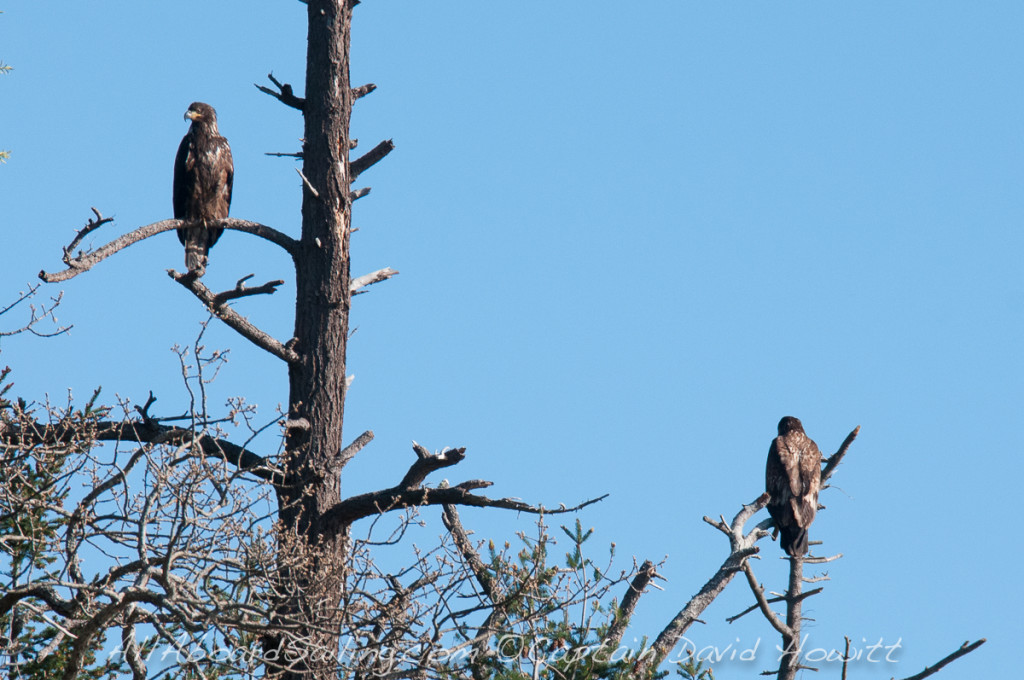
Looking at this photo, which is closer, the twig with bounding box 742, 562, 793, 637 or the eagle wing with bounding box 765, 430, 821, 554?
the twig with bounding box 742, 562, 793, 637

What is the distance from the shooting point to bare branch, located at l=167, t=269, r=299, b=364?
8.40 metres

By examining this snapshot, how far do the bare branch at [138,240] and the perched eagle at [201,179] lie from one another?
Answer: 1490 mm

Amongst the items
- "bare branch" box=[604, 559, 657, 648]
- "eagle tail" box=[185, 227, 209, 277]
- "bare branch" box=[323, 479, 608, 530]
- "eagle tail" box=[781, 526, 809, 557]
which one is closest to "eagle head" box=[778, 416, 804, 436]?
"eagle tail" box=[781, 526, 809, 557]

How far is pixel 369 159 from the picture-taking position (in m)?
9.50

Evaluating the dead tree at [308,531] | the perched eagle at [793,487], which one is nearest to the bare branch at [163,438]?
the dead tree at [308,531]

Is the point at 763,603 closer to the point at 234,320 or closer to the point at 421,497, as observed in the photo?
the point at 421,497

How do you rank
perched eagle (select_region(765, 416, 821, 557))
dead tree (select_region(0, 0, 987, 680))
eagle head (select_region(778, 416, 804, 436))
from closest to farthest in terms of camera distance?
dead tree (select_region(0, 0, 987, 680)) → perched eagle (select_region(765, 416, 821, 557)) → eagle head (select_region(778, 416, 804, 436))

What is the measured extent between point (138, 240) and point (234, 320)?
34.2 inches

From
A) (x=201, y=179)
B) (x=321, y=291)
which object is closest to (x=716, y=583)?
(x=321, y=291)

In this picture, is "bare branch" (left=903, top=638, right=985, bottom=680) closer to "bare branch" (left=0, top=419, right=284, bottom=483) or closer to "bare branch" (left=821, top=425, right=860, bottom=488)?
"bare branch" (left=821, top=425, right=860, bottom=488)

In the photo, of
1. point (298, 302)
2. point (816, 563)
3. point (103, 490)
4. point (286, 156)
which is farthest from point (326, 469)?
point (816, 563)

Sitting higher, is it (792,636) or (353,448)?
(353,448)

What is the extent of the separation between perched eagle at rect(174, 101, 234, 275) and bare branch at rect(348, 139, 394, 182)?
1.85 metres

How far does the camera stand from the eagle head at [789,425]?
1288cm
